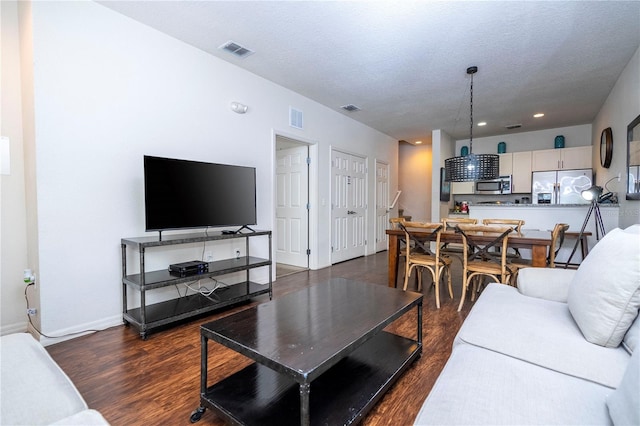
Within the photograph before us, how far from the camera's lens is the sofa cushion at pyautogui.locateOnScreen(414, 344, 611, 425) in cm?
86

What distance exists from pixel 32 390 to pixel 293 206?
401cm

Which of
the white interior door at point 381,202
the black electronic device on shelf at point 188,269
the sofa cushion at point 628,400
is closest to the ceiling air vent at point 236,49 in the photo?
the black electronic device on shelf at point 188,269

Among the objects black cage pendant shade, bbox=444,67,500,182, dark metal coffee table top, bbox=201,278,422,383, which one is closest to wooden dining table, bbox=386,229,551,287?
black cage pendant shade, bbox=444,67,500,182

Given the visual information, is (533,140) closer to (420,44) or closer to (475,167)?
(475,167)

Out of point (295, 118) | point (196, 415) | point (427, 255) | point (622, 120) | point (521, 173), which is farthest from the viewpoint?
point (521, 173)

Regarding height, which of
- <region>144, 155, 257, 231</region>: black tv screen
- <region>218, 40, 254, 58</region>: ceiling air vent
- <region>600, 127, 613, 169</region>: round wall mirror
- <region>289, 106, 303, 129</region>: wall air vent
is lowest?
<region>144, 155, 257, 231</region>: black tv screen

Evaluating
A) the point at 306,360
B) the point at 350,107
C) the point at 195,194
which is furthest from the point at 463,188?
the point at 306,360

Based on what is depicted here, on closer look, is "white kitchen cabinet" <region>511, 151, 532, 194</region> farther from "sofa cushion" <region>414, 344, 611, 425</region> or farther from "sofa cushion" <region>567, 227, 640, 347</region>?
"sofa cushion" <region>414, 344, 611, 425</region>

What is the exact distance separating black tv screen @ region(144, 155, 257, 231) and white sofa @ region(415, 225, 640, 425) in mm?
2295

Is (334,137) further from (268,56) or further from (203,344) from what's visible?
(203,344)

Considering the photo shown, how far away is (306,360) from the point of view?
3.84 feet

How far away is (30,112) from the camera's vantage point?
2199mm

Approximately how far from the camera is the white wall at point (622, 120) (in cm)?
305

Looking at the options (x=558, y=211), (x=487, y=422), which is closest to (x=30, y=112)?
(x=487, y=422)
